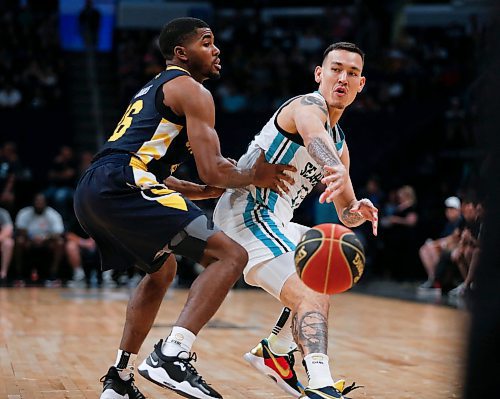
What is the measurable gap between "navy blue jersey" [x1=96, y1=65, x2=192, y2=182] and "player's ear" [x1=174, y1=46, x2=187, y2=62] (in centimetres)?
7

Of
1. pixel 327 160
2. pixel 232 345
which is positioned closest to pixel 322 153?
pixel 327 160

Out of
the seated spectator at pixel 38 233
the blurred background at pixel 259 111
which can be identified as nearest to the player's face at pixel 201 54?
the blurred background at pixel 259 111

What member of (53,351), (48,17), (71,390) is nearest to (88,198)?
(71,390)

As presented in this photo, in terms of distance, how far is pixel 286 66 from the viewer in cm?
1836

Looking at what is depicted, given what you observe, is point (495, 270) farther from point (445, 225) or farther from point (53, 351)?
point (445, 225)

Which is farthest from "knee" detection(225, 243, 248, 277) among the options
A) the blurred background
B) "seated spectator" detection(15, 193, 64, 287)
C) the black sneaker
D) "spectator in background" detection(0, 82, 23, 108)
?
"spectator in background" detection(0, 82, 23, 108)

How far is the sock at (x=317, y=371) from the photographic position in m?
4.41

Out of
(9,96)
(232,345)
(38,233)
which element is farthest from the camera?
(9,96)

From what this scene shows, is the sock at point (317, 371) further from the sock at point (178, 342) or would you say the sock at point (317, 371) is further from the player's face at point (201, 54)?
the player's face at point (201, 54)

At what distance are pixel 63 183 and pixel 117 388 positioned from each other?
10692 millimetres

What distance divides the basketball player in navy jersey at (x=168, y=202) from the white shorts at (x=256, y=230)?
0.26m

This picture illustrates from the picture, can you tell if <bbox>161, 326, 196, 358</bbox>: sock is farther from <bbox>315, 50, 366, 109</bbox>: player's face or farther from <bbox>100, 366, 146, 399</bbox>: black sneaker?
<bbox>315, 50, 366, 109</bbox>: player's face

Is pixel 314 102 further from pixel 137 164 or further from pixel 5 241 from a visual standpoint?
pixel 5 241

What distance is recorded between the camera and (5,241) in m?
14.2
